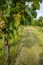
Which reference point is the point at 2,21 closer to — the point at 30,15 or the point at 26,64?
the point at 30,15

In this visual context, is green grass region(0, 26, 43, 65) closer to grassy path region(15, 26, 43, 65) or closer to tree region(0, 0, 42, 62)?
grassy path region(15, 26, 43, 65)

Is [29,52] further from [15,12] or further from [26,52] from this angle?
[15,12]

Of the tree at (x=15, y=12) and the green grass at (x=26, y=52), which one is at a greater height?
the tree at (x=15, y=12)

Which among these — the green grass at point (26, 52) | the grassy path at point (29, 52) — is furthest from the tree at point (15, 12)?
the grassy path at point (29, 52)

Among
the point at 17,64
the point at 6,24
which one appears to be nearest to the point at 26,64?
the point at 17,64

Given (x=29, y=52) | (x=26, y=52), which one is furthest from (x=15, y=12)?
(x=29, y=52)

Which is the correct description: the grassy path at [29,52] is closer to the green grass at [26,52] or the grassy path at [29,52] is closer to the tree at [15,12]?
the green grass at [26,52]

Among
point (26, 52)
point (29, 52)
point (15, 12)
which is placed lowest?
point (29, 52)

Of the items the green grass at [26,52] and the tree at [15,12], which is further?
the green grass at [26,52]

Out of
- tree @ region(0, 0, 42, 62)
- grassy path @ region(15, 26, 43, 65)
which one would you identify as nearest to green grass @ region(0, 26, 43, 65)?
grassy path @ region(15, 26, 43, 65)

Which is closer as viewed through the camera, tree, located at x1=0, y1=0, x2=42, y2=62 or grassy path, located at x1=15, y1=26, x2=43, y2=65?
tree, located at x1=0, y1=0, x2=42, y2=62

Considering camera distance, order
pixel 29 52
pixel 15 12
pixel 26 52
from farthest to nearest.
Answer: pixel 29 52 < pixel 26 52 < pixel 15 12

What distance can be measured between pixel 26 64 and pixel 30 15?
8550 mm

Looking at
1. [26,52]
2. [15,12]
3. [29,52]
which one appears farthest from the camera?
[29,52]
